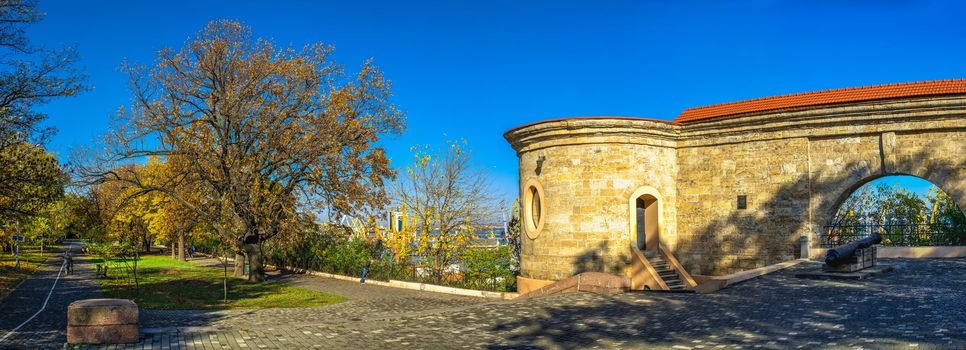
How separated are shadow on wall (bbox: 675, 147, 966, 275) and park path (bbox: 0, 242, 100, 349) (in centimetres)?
1526

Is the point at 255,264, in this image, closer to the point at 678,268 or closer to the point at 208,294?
the point at 208,294

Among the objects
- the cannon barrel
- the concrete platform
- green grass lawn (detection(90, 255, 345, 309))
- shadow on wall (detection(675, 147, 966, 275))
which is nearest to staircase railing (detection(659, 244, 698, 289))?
shadow on wall (detection(675, 147, 966, 275))

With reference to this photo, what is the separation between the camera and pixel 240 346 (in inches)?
349

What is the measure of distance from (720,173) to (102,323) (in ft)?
49.3

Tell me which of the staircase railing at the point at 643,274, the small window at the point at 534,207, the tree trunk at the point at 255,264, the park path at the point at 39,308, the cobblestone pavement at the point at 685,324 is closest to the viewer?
the cobblestone pavement at the point at 685,324

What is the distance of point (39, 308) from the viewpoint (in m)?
15.4

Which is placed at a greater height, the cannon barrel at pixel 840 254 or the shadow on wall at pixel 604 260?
the cannon barrel at pixel 840 254

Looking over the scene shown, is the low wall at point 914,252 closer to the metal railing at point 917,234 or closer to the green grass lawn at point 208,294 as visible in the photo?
the metal railing at point 917,234

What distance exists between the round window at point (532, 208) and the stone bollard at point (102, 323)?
1114 cm

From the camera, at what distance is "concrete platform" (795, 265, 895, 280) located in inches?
512

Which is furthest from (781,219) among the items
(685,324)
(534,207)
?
(685,324)

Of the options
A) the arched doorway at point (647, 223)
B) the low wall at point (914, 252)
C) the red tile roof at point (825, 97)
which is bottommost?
the low wall at point (914, 252)

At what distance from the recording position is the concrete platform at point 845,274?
1301cm

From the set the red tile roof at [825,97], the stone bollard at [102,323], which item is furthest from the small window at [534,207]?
the stone bollard at [102,323]
